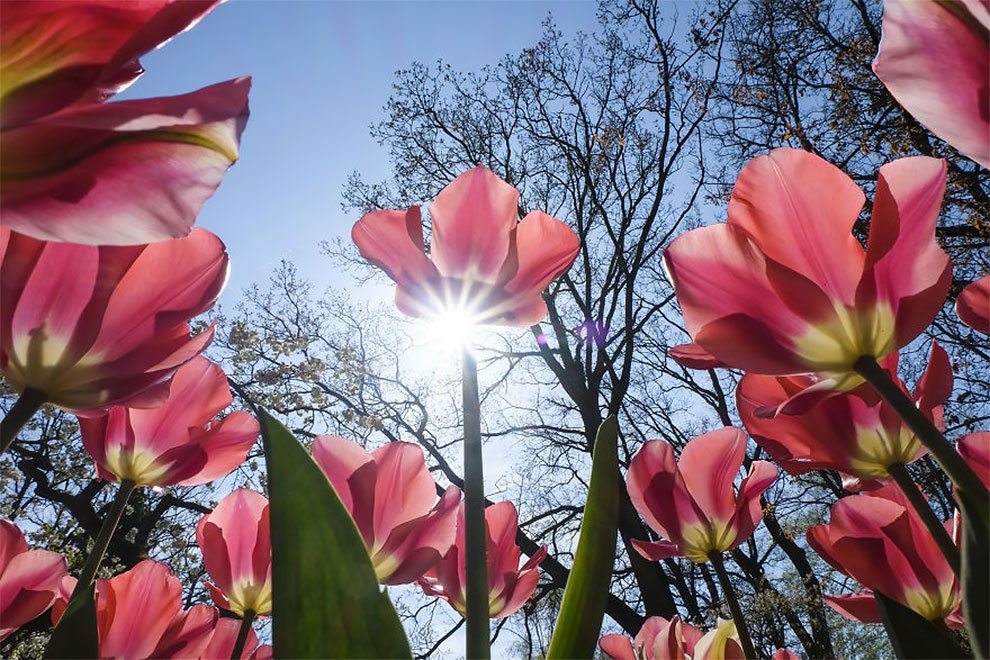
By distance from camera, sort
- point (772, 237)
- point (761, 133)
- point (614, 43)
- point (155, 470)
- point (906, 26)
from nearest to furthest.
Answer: point (906, 26) → point (772, 237) → point (155, 470) → point (761, 133) → point (614, 43)

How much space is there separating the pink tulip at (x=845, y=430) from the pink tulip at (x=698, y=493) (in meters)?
0.15

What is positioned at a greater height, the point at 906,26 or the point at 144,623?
the point at 906,26

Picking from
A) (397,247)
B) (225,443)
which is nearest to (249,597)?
(225,443)

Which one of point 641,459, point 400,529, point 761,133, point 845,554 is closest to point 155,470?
point 400,529

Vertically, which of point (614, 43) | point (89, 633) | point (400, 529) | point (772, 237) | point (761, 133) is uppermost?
point (614, 43)

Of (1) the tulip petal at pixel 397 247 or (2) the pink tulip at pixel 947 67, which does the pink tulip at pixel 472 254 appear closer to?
(1) the tulip petal at pixel 397 247

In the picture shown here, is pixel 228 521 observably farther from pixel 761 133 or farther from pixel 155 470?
pixel 761 133

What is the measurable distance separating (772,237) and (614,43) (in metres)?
8.25

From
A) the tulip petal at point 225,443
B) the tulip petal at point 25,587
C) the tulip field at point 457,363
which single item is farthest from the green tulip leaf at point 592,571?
the tulip petal at point 25,587

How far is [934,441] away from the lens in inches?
10.0

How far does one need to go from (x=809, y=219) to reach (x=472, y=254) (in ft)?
0.67

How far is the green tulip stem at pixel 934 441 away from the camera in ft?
0.77

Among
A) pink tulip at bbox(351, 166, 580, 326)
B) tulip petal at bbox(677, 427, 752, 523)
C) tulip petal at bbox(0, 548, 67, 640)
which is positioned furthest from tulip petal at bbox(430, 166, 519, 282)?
tulip petal at bbox(0, 548, 67, 640)

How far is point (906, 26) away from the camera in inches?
10.7
